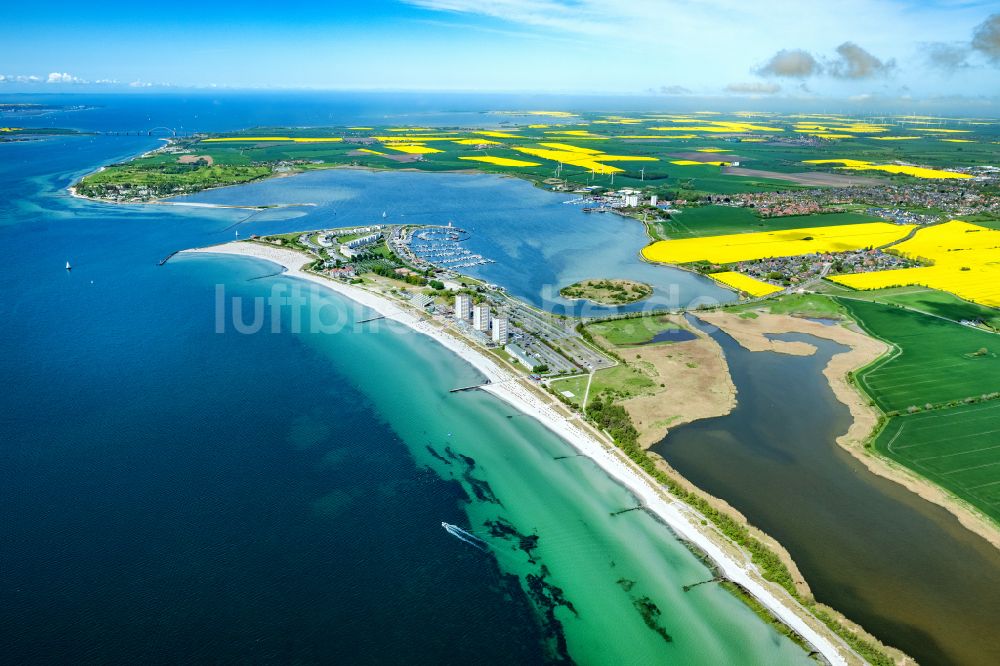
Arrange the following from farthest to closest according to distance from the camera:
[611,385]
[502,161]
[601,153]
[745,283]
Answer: [601,153] → [502,161] → [745,283] → [611,385]

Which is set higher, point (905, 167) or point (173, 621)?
point (905, 167)

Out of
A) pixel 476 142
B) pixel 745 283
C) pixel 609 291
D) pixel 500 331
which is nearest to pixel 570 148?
pixel 476 142

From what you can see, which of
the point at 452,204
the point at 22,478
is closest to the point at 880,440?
the point at 22,478

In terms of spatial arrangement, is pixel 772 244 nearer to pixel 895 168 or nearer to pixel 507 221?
pixel 507 221

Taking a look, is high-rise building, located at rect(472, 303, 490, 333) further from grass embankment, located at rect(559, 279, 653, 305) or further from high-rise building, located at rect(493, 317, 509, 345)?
grass embankment, located at rect(559, 279, 653, 305)

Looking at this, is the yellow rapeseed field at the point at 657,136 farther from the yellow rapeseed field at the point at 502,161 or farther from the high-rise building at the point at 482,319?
the high-rise building at the point at 482,319

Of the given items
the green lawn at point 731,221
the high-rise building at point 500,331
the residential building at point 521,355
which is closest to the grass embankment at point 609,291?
the high-rise building at point 500,331

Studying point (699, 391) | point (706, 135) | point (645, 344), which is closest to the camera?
point (699, 391)

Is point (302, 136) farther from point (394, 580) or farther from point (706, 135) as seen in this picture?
point (394, 580)
